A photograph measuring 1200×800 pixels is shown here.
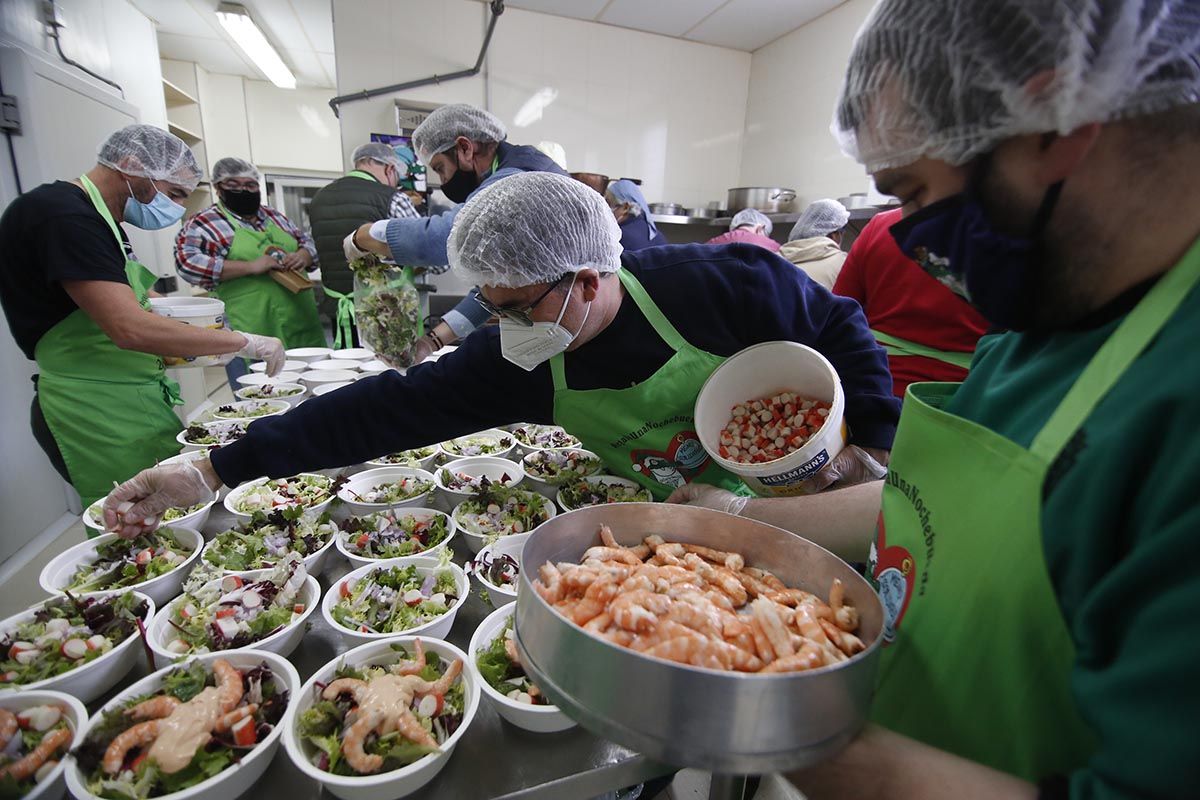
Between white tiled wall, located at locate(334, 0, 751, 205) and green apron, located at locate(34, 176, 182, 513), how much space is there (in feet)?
13.6

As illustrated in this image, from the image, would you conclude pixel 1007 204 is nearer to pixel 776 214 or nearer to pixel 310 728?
pixel 310 728

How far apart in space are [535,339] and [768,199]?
511 cm

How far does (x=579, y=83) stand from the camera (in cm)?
625

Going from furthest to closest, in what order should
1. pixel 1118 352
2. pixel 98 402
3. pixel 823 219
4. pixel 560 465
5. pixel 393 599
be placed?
pixel 823 219, pixel 98 402, pixel 560 465, pixel 393 599, pixel 1118 352

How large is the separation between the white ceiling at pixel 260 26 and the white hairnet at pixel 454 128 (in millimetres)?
3866

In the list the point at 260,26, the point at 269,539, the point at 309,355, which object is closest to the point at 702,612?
the point at 269,539

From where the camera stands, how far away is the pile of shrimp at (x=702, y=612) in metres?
0.79

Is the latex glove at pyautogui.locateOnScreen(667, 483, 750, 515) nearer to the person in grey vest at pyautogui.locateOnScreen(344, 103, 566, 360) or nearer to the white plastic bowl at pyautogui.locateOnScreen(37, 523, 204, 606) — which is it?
the white plastic bowl at pyautogui.locateOnScreen(37, 523, 204, 606)

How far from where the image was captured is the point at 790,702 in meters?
0.63

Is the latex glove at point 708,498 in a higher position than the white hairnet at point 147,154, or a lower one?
lower

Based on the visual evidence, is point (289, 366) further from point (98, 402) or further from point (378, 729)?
point (378, 729)

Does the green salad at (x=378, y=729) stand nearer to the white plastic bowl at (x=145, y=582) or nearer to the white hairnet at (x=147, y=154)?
the white plastic bowl at (x=145, y=582)

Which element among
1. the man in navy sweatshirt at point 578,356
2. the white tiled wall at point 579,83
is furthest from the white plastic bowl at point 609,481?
the white tiled wall at point 579,83

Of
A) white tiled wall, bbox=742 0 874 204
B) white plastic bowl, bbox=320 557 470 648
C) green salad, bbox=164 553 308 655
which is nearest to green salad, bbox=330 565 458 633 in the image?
white plastic bowl, bbox=320 557 470 648
